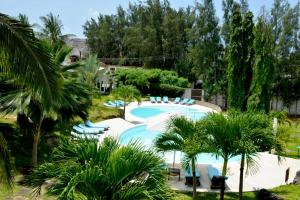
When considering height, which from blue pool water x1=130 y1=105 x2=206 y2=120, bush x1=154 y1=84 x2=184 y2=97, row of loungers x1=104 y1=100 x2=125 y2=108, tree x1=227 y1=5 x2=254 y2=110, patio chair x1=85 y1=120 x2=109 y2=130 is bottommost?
patio chair x1=85 y1=120 x2=109 y2=130

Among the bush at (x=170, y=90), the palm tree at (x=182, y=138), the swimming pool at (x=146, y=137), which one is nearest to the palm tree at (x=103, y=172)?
the palm tree at (x=182, y=138)

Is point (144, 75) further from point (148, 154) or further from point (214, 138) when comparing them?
point (148, 154)

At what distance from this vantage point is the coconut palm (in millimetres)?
5070

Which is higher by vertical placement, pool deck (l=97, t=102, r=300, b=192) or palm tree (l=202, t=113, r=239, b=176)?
palm tree (l=202, t=113, r=239, b=176)

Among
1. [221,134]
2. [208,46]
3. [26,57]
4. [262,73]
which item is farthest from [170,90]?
[26,57]

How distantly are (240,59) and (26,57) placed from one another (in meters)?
28.3

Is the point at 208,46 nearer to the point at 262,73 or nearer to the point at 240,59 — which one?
the point at 240,59

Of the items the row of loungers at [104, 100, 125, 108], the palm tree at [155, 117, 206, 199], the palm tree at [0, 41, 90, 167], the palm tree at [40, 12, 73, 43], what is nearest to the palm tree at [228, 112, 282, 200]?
the palm tree at [155, 117, 206, 199]

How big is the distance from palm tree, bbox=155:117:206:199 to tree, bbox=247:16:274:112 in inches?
745

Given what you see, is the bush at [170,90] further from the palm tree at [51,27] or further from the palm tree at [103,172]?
the palm tree at [103,172]

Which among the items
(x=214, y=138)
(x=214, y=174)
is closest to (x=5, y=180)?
(x=214, y=138)

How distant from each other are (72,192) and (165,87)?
37.6 metres

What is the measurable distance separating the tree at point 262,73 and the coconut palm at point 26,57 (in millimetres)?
24322

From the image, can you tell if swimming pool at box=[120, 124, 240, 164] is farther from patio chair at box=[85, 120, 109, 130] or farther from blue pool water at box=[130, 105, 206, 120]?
blue pool water at box=[130, 105, 206, 120]
